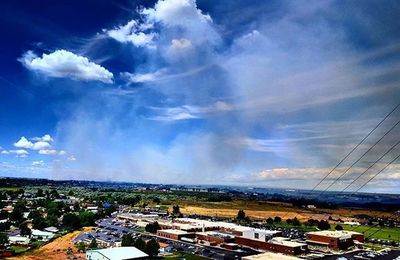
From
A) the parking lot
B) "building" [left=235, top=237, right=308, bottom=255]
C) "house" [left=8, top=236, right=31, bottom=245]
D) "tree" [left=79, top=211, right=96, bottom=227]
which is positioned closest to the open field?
the parking lot

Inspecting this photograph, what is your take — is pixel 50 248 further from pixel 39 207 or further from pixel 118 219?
pixel 39 207

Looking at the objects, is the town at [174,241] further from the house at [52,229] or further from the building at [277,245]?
the house at [52,229]

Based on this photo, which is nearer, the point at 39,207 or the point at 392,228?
the point at 392,228

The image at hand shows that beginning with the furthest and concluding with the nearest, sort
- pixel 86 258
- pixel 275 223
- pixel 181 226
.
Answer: pixel 275 223
pixel 181 226
pixel 86 258

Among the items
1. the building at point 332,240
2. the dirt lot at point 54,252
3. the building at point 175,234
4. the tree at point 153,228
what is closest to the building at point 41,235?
the dirt lot at point 54,252

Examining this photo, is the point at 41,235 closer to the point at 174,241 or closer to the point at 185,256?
the point at 174,241

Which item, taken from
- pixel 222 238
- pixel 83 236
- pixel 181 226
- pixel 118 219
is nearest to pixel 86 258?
pixel 83 236

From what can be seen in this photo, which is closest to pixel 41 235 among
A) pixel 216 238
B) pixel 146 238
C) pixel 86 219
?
pixel 86 219
